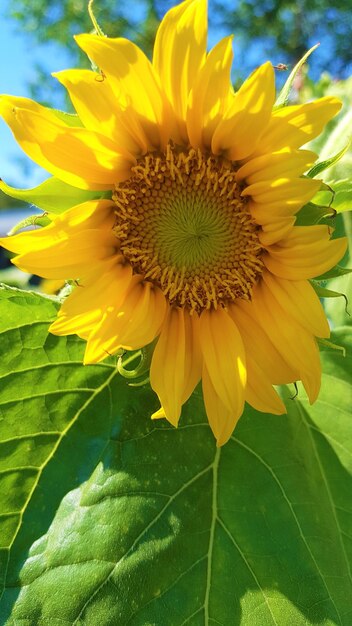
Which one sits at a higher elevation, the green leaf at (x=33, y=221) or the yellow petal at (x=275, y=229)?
the yellow petal at (x=275, y=229)

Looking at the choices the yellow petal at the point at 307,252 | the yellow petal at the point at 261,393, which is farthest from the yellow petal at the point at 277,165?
the yellow petal at the point at 261,393

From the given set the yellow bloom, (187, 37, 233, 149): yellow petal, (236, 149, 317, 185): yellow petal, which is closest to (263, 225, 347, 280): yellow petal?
the yellow bloom

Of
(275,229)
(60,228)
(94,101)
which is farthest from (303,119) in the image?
(60,228)

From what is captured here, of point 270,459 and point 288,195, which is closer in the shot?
point 288,195

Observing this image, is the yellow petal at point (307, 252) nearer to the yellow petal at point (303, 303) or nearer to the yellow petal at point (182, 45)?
the yellow petal at point (303, 303)

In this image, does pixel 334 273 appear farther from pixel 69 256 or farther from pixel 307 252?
pixel 69 256

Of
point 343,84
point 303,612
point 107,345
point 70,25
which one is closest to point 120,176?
point 107,345

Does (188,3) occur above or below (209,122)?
above

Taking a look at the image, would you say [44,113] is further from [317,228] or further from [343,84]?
[343,84]

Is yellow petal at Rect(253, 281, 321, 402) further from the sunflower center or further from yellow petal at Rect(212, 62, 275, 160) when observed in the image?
yellow petal at Rect(212, 62, 275, 160)
